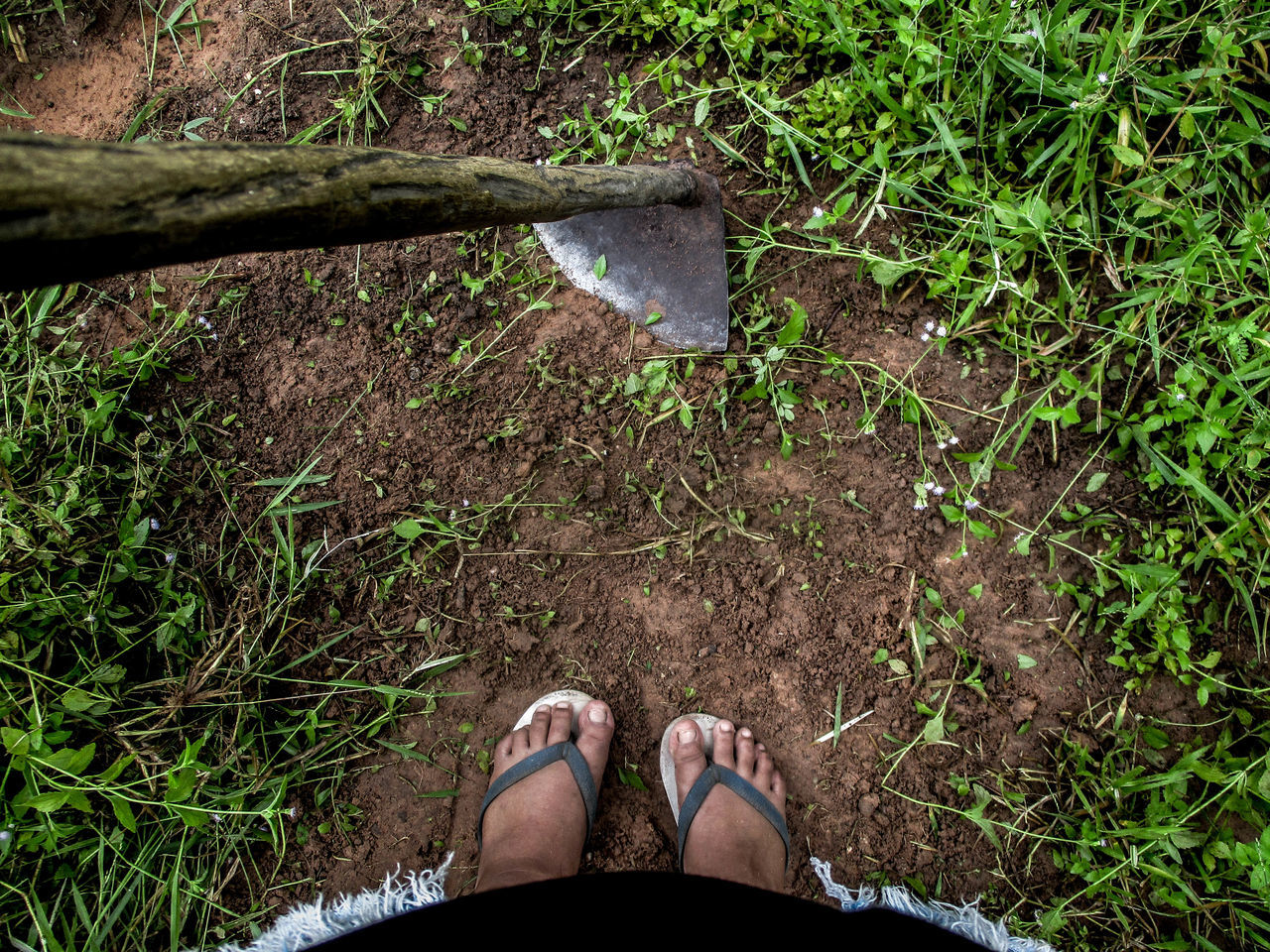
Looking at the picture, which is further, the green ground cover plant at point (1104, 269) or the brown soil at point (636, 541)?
the brown soil at point (636, 541)

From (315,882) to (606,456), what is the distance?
1.49m

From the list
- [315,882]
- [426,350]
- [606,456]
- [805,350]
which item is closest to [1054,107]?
[805,350]

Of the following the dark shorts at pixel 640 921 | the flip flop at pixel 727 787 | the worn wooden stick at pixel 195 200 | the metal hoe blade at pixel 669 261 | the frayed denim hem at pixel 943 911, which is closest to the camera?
the worn wooden stick at pixel 195 200

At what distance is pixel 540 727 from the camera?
200cm

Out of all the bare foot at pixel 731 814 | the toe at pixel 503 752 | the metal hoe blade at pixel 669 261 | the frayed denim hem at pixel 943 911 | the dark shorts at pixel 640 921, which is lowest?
the frayed denim hem at pixel 943 911

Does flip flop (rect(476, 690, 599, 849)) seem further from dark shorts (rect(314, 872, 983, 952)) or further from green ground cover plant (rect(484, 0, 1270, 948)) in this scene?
green ground cover plant (rect(484, 0, 1270, 948))

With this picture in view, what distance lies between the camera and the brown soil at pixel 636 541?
1950mm

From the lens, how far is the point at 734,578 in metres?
2.03

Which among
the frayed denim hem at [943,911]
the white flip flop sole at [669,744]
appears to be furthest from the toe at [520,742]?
the frayed denim hem at [943,911]

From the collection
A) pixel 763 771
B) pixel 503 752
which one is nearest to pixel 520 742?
pixel 503 752

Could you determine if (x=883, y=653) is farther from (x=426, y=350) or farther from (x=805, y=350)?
(x=426, y=350)

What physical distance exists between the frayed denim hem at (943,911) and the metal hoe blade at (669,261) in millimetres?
1605

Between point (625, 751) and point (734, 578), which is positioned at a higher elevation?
point (734, 578)

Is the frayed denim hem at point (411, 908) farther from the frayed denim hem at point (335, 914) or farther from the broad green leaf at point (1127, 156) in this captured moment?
the broad green leaf at point (1127, 156)
